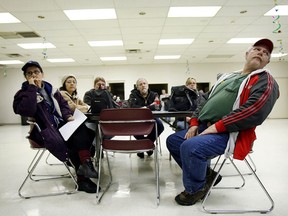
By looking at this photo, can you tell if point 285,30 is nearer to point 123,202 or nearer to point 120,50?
point 120,50

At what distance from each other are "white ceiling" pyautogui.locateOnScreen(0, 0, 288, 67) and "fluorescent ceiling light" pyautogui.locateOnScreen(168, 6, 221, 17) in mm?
140

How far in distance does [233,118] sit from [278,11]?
175 inches

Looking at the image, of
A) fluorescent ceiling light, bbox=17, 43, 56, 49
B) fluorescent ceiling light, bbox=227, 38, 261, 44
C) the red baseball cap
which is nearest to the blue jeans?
the red baseball cap

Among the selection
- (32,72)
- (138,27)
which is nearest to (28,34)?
(138,27)

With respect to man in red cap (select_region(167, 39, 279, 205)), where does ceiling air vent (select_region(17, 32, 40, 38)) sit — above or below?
above

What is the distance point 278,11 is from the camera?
15.4ft

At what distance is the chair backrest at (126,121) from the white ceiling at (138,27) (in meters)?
3.04

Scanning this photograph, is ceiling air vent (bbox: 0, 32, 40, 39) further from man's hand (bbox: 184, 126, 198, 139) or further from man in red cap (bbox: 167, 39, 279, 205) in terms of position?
man in red cap (bbox: 167, 39, 279, 205)

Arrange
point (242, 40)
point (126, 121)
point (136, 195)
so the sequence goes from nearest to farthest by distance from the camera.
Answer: point (126, 121) → point (136, 195) → point (242, 40)

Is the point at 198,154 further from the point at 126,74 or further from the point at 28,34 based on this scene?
the point at 126,74

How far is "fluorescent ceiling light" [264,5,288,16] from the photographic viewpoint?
14.8 feet


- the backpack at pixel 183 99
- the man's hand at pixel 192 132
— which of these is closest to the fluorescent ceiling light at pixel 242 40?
the backpack at pixel 183 99

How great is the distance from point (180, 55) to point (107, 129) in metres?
7.78

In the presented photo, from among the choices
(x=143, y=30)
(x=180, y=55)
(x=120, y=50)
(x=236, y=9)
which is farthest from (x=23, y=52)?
(x=236, y=9)
